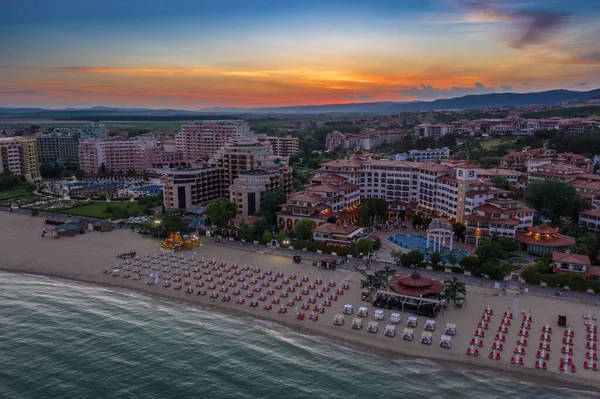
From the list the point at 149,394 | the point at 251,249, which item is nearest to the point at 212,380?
the point at 149,394

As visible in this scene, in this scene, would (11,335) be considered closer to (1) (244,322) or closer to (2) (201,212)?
(1) (244,322)

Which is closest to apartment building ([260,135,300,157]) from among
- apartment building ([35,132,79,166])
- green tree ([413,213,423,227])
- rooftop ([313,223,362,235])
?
apartment building ([35,132,79,166])

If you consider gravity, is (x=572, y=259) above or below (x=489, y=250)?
above

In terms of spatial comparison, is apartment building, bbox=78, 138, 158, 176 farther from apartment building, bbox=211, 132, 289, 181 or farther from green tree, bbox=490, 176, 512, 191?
green tree, bbox=490, 176, 512, 191

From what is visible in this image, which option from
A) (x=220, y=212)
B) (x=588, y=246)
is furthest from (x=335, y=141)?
(x=588, y=246)

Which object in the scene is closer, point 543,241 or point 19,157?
point 543,241

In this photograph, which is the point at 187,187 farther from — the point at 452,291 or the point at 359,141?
the point at 359,141
